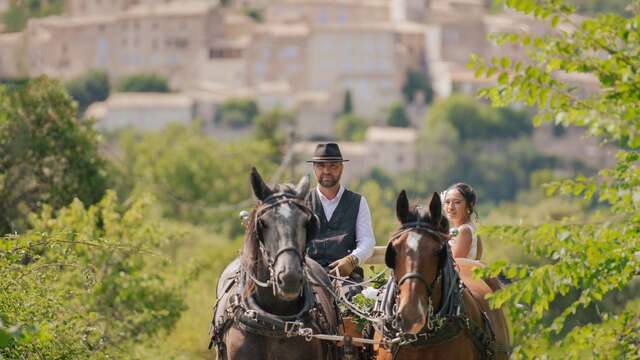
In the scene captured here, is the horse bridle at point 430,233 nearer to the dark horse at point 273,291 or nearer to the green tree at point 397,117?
the dark horse at point 273,291

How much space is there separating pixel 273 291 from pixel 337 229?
1.86 m

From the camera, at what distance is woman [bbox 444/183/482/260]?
42.4 feet

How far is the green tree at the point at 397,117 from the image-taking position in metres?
184

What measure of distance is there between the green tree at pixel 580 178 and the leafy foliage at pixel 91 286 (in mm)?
3374

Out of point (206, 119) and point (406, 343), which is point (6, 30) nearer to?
point (406, 343)

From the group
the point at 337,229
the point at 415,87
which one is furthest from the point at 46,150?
the point at 415,87

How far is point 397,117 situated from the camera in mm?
184875

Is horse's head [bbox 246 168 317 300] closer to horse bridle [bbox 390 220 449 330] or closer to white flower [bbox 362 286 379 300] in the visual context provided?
horse bridle [bbox 390 220 449 330]

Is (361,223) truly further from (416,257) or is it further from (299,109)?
(299,109)

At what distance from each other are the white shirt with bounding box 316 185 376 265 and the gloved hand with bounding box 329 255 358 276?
83 mm

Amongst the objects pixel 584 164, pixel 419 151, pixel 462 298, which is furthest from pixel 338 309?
pixel 584 164

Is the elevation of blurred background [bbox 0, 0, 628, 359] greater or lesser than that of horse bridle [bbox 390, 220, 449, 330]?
lesser

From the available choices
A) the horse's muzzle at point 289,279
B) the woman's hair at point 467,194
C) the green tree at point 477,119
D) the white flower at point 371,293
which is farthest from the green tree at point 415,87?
the horse's muzzle at point 289,279

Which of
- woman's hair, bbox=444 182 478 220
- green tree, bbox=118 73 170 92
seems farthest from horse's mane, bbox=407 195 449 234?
green tree, bbox=118 73 170 92
